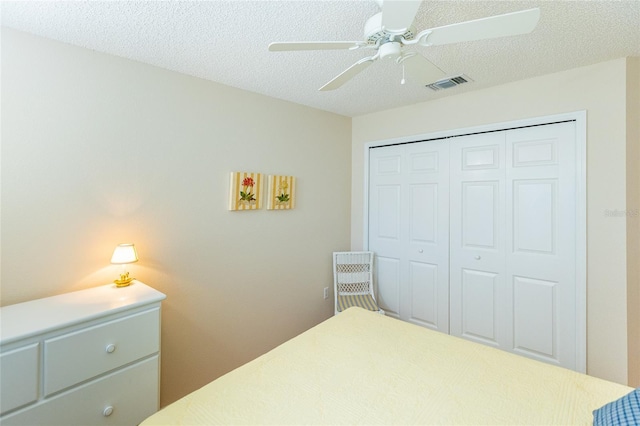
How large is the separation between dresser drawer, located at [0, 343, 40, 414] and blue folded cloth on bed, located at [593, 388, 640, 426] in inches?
87.5

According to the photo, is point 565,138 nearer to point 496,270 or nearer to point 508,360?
point 496,270

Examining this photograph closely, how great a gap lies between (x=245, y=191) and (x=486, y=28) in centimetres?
197

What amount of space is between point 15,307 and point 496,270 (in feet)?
10.8

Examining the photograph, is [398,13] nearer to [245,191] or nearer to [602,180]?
[245,191]

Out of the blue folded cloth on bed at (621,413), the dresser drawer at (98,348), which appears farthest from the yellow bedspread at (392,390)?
the dresser drawer at (98,348)

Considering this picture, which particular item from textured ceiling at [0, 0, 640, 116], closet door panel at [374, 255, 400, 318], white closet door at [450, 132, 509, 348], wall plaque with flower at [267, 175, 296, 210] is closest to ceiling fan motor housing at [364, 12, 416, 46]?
textured ceiling at [0, 0, 640, 116]

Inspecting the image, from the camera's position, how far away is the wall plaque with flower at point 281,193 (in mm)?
2709

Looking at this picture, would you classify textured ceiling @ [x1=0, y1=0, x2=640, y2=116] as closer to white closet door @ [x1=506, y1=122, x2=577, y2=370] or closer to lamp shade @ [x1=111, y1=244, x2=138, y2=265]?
white closet door @ [x1=506, y1=122, x2=577, y2=370]

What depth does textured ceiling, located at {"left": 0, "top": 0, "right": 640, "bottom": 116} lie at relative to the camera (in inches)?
57.1

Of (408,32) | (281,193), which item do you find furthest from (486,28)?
(281,193)

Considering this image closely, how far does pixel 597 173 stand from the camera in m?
2.06

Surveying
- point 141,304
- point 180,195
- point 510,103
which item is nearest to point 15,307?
point 141,304

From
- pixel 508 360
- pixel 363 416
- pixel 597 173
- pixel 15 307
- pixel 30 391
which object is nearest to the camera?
pixel 363 416

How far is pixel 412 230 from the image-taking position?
3051 mm
